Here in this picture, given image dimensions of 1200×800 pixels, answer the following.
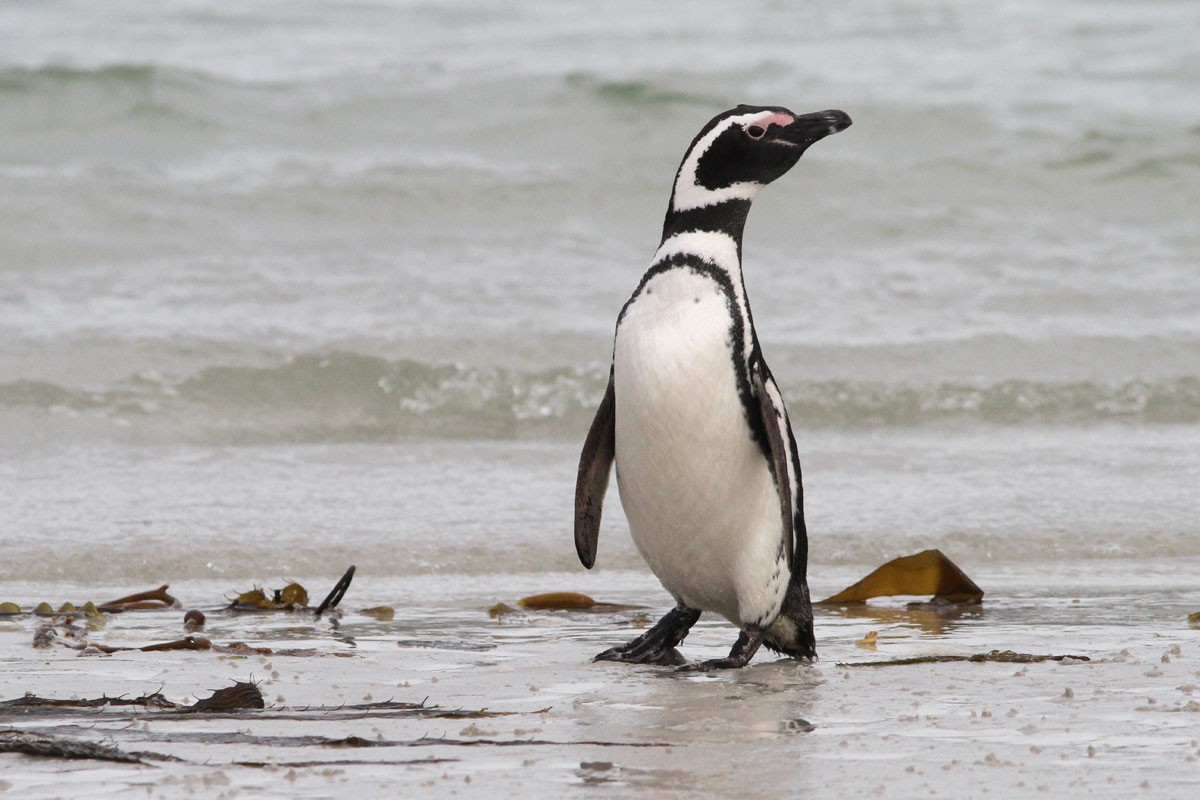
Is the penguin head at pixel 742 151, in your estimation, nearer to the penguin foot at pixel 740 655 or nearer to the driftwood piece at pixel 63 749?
the penguin foot at pixel 740 655

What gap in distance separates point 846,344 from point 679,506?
5.32 metres

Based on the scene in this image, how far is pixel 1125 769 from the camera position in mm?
2443

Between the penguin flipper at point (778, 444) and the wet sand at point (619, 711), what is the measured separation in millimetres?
296

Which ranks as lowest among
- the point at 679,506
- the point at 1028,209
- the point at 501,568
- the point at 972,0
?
the point at 501,568

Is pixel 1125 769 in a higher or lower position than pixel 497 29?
lower

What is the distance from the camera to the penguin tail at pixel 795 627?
356 centimetres

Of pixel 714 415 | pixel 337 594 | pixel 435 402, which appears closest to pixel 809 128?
pixel 714 415

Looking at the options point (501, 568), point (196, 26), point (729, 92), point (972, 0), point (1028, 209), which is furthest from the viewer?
point (972, 0)

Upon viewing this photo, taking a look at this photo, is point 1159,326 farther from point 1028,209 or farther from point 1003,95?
point 1003,95

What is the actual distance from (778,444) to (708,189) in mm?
564

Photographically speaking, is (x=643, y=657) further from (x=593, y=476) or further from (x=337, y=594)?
(x=337, y=594)

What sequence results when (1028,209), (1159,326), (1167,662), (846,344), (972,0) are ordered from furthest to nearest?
(972,0)
(1028,209)
(1159,326)
(846,344)
(1167,662)

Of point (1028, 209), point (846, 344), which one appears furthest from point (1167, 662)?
point (1028, 209)

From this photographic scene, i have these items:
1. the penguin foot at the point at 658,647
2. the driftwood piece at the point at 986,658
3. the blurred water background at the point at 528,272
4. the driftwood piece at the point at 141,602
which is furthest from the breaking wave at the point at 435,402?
the driftwood piece at the point at 986,658
